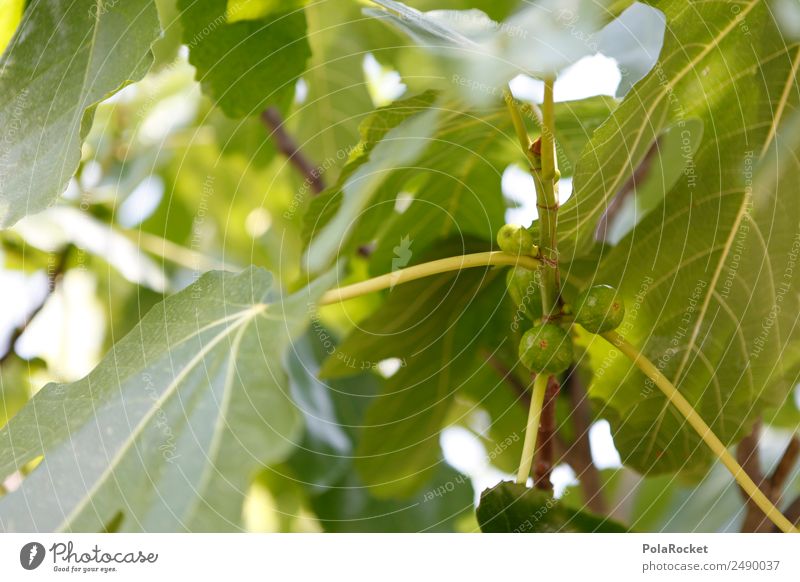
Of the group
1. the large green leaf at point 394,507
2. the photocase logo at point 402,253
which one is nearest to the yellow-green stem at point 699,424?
the photocase logo at point 402,253

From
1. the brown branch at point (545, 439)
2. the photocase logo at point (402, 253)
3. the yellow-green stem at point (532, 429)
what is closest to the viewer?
the yellow-green stem at point (532, 429)

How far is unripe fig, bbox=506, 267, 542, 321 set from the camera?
0.83 meters

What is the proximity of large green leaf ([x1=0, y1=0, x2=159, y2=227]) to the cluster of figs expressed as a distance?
364mm

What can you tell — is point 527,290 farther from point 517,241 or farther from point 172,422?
point 172,422

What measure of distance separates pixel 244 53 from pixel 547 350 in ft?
1.73

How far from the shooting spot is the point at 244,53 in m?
1.04

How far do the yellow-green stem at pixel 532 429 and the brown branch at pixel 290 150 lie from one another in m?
0.59

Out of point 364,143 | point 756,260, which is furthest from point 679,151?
point 364,143

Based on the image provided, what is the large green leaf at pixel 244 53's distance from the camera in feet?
3.33

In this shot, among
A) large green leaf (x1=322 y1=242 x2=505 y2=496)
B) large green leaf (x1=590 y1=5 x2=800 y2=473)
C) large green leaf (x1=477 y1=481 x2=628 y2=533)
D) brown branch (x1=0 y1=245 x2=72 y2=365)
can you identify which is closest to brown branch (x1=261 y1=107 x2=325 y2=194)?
large green leaf (x1=322 y1=242 x2=505 y2=496)

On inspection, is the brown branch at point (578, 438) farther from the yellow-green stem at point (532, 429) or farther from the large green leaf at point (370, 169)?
the large green leaf at point (370, 169)
